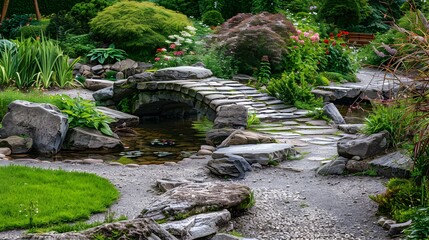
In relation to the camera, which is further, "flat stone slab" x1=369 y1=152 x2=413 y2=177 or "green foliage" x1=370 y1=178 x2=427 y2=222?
"flat stone slab" x1=369 y1=152 x2=413 y2=177

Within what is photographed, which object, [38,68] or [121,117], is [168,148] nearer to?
[121,117]

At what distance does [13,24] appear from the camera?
21781 millimetres

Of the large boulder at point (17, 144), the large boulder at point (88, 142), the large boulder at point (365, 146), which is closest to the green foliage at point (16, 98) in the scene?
the large boulder at point (88, 142)

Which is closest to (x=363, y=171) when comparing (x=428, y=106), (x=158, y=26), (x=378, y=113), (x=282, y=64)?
(x=378, y=113)

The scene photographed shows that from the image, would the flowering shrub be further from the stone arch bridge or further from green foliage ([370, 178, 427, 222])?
green foliage ([370, 178, 427, 222])

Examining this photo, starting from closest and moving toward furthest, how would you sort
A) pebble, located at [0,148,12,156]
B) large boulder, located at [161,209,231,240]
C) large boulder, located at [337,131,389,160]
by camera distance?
large boulder, located at [161,209,231,240] → large boulder, located at [337,131,389,160] → pebble, located at [0,148,12,156]

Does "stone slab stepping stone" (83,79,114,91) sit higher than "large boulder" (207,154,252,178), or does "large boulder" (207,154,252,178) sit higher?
"large boulder" (207,154,252,178)

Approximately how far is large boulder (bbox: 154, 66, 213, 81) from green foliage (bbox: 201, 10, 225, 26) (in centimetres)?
745

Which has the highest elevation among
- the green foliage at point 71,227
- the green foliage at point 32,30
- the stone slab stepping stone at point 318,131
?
the green foliage at point 32,30

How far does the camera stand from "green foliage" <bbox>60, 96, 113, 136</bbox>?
11.1 meters

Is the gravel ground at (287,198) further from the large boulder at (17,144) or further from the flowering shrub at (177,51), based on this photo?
the flowering shrub at (177,51)

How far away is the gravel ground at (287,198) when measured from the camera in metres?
6.28

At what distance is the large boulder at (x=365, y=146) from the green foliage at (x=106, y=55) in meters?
10.8

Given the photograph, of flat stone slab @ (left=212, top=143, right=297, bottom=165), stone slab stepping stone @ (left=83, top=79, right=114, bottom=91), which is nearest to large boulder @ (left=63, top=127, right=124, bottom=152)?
flat stone slab @ (left=212, top=143, right=297, bottom=165)
